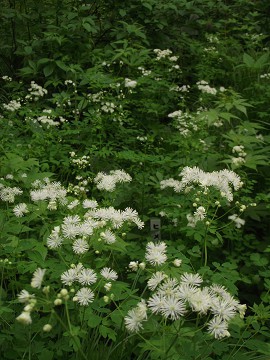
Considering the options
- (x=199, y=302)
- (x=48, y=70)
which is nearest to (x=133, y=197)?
(x=199, y=302)

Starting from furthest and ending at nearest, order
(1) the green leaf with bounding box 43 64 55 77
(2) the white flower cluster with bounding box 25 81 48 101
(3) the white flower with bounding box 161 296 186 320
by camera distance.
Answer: (1) the green leaf with bounding box 43 64 55 77 < (2) the white flower cluster with bounding box 25 81 48 101 < (3) the white flower with bounding box 161 296 186 320

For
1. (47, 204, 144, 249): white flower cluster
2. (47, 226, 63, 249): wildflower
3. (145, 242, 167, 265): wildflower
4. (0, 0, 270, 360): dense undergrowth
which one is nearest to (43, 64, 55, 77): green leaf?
(0, 0, 270, 360): dense undergrowth

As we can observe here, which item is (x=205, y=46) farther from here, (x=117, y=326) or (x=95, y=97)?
(x=117, y=326)

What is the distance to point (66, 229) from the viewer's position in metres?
1.58

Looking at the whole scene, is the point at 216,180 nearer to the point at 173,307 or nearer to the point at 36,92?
the point at 173,307

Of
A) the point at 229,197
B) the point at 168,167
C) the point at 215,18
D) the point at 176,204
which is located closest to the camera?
the point at 229,197

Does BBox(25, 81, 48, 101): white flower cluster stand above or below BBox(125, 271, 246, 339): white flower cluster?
below

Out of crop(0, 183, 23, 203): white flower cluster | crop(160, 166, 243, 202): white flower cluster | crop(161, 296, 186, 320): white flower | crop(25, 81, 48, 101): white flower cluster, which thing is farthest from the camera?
crop(25, 81, 48, 101): white flower cluster

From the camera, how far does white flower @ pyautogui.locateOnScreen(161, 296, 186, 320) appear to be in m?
1.25

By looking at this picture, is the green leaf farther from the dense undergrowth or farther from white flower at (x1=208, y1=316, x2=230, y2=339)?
white flower at (x1=208, y1=316, x2=230, y2=339)

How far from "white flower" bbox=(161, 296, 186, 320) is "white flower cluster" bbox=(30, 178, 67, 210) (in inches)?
29.5

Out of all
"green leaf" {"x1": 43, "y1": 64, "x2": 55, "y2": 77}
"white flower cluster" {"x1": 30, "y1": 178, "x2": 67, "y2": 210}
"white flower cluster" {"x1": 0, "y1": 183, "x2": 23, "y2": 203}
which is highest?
"white flower cluster" {"x1": 30, "y1": 178, "x2": 67, "y2": 210}

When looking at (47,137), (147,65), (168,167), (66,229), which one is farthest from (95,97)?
(66,229)

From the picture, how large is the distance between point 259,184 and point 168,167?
2.14 ft
